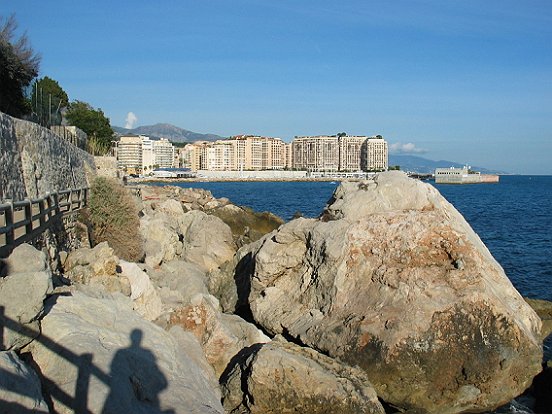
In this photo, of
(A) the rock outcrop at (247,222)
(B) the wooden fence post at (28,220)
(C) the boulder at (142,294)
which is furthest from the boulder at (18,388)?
(A) the rock outcrop at (247,222)

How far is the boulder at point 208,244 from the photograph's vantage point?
17656 mm

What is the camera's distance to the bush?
15.7 meters

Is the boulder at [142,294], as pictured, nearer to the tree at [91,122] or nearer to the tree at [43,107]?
the tree at [43,107]

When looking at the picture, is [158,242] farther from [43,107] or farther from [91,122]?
[91,122]

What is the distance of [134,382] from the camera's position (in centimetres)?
721

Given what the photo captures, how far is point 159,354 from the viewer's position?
8.29 m

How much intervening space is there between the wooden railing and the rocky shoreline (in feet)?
3.12

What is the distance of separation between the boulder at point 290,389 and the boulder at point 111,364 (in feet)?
1.80

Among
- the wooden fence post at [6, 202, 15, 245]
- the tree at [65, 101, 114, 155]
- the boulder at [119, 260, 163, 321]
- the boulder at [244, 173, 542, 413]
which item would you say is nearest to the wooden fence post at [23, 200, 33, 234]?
the wooden fence post at [6, 202, 15, 245]

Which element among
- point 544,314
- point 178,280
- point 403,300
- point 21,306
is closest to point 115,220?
point 178,280

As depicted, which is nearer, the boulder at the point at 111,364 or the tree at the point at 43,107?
the boulder at the point at 111,364

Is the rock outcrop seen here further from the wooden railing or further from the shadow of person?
the shadow of person

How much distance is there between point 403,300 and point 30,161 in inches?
409

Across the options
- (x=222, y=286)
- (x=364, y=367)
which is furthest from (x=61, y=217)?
(x=364, y=367)
